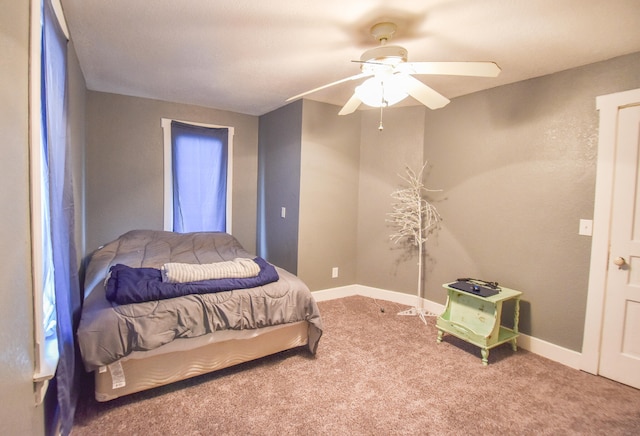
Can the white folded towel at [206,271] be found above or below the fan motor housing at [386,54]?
below

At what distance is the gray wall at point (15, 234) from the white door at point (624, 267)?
3.35 metres

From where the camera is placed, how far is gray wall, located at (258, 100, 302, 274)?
3.63m

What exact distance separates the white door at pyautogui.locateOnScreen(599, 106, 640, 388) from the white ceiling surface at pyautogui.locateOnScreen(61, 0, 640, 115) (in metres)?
0.67

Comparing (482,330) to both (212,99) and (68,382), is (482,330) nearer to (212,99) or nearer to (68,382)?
(68,382)

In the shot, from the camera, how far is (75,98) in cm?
252

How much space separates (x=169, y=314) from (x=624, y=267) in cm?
313

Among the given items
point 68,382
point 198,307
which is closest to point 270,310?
point 198,307

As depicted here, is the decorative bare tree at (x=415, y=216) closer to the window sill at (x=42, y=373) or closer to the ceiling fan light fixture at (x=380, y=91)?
the ceiling fan light fixture at (x=380, y=91)

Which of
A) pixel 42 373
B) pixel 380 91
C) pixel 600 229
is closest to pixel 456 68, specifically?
pixel 380 91

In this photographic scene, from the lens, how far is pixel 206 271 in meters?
2.25

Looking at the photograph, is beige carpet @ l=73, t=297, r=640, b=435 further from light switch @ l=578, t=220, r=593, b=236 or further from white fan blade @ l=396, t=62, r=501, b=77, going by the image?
white fan blade @ l=396, t=62, r=501, b=77

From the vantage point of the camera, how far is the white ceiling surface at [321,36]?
1.75 metres

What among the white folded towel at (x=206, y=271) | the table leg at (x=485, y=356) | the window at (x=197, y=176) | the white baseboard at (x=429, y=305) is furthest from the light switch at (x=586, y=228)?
the window at (x=197, y=176)

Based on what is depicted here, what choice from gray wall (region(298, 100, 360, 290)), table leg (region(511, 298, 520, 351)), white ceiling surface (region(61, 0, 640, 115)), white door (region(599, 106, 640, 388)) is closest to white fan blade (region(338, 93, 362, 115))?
white ceiling surface (region(61, 0, 640, 115))
